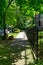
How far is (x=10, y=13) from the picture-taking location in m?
32.3

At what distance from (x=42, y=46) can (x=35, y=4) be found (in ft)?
13.0

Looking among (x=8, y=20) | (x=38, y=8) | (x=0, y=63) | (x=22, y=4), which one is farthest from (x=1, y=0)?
(x=8, y=20)

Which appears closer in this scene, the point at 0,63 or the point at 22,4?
the point at 0,63

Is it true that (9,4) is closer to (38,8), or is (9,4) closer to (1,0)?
(1,0)

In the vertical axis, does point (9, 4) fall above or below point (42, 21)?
above

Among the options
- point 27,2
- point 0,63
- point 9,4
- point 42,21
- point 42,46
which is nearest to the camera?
point 0,63

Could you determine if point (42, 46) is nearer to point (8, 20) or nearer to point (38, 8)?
point (38, 8)

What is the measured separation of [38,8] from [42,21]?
37.5 meters

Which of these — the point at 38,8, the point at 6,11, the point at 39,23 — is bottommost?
the point at 39,23

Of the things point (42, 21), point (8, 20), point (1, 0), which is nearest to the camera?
point (1, 0)

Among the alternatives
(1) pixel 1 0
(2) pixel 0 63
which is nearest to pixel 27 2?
(1) pixel 1 0

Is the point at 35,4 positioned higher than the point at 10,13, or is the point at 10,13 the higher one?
the point at 35,4

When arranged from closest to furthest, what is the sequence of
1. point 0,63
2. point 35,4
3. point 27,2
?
point 0,63
point 35,4
point 27,2

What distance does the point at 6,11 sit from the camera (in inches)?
1232
